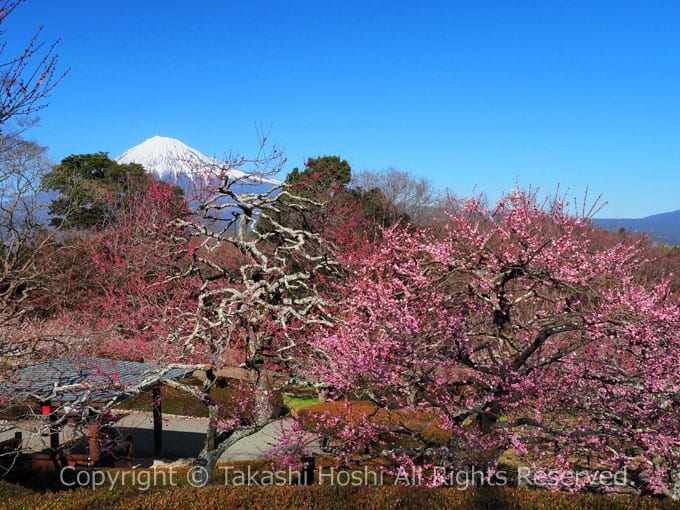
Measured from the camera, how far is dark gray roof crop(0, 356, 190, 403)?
8859 mm

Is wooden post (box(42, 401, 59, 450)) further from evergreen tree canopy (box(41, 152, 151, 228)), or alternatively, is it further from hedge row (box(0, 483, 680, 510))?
evergreen tree canopy (box(41, 152, 151, 228))

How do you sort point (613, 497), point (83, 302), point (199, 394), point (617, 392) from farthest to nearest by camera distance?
point (83, 302), point (199, 394), point (617, 392), point (613, 497)

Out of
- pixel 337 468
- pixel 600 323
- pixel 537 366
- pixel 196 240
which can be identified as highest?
pixel 196 240

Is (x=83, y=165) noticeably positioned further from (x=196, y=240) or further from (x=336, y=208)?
(x=336, y=208)

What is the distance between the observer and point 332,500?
584 cm

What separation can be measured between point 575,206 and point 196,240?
20.7 m

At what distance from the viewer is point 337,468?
8.65m

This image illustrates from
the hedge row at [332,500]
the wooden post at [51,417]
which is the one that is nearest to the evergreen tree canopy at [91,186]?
the wooden post at [51,417]

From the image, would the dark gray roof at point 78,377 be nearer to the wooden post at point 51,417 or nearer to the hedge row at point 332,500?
the wooden post at point 51,417

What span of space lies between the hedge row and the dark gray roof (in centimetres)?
290

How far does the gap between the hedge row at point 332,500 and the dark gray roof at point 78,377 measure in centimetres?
290

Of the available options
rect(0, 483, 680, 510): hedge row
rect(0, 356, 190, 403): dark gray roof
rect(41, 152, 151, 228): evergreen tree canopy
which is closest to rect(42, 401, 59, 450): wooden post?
rect(0, 356, 190, 403): dark gray roof

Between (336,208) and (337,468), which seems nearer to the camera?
(337,468)

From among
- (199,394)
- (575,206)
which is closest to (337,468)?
(199,394)
